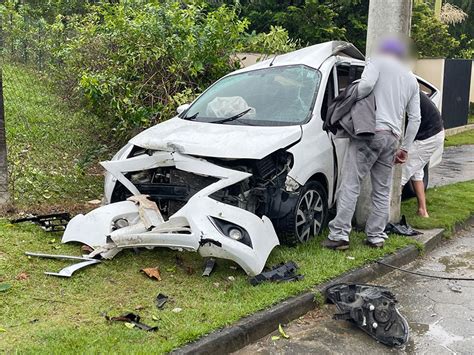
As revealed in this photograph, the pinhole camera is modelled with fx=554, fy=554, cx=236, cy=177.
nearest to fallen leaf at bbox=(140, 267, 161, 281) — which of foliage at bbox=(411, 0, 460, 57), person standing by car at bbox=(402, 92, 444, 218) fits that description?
person standing by car at bbox=(402, 92, 444, 218)

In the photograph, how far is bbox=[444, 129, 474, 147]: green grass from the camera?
575 inches

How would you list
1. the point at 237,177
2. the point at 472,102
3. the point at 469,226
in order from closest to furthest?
the point at 237,177 < the point at 469,226 < the point at 472,102

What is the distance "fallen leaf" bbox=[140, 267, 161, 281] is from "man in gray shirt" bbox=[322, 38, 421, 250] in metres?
1.71

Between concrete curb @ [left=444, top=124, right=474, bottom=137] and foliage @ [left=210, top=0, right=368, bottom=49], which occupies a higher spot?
foliage @ [left=210, top=0, right=368, bottom=49]

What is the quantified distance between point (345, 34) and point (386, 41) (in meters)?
9.47

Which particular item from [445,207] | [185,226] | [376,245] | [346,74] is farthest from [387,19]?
[185,226]

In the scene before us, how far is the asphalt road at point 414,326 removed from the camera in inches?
153

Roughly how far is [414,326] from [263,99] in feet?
9.17

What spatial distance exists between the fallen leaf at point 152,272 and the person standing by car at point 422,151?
11.4 ft

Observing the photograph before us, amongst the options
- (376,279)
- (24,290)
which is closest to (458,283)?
(376,279)

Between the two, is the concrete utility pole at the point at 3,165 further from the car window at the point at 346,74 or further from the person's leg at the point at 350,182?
the car window at the point at 346,74

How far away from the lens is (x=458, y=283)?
17.0ft

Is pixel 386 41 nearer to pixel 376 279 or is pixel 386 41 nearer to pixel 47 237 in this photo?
pixel 376 279

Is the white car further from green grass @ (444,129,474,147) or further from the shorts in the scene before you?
green grass @ (444,129,474,147)
